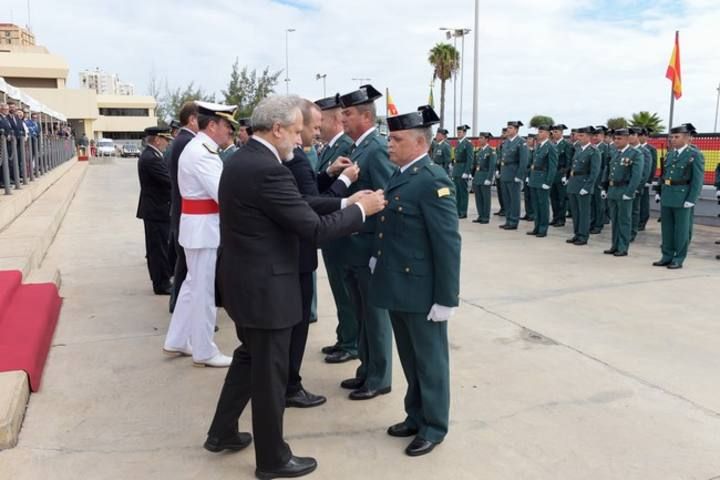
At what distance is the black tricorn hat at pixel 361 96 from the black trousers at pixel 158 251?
3253mm

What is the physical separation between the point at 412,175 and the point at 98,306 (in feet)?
14.2

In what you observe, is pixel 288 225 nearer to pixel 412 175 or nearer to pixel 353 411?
pixel 412 175

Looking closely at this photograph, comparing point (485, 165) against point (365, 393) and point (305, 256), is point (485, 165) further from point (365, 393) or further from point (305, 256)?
point (305, 256)

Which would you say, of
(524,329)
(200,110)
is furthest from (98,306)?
(524,329)

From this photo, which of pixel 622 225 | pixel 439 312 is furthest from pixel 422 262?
pixel 622 225

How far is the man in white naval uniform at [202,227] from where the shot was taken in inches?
167

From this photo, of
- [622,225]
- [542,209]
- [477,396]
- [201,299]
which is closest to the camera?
[477,396]

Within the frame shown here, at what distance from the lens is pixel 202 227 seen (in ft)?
14.3

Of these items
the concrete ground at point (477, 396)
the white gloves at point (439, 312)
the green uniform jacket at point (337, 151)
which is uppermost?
the green uniform jacket at point (337, 151)

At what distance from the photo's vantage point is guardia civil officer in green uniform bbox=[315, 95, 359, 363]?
4.10 m

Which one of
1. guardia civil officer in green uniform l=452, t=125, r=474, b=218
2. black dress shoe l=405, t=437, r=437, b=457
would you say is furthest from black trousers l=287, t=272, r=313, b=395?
guardia civil officer in green uniform l=452, t=125, r=474, b=218

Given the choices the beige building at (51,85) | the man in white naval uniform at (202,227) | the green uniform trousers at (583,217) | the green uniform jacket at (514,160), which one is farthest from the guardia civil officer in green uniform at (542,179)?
the beige building at (51,85)

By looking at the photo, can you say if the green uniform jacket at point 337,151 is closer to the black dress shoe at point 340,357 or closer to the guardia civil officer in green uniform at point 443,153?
the black dress shoe at point 340,357

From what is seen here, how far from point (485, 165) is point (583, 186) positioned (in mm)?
2857
